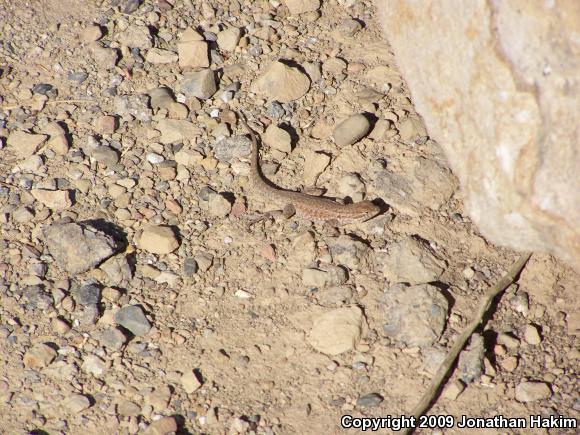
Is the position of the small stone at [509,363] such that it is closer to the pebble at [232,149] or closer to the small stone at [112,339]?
the small stone at [112,339]

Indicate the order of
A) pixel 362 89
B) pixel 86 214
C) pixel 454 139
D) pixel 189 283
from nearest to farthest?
pixel 454 139, pixel 189 283, pixel 86 214, pixel 362 89

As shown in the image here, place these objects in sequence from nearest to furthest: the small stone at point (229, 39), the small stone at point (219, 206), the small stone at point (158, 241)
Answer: the small stone at point (158, 241)
the small stone at point (219, 206)
the small stone at point (229, 39)

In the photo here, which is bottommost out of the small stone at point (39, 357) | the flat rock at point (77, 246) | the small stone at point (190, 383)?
the small stone at point (39, 357)

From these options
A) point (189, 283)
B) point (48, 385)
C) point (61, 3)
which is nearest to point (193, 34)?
point (61, 3)

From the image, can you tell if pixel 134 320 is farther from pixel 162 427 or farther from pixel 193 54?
pixel 193 54

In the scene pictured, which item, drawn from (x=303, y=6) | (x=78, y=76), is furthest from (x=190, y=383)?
(x=303, y=6)

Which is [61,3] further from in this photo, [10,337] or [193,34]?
[10,337]

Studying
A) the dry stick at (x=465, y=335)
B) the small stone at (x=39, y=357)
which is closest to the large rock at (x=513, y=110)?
the dry stick at (x=465, y=335)
